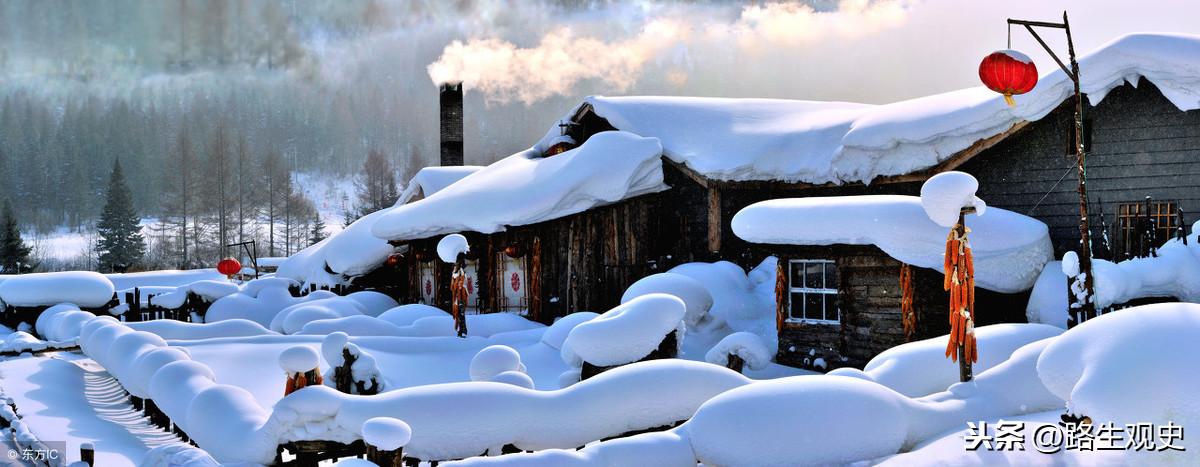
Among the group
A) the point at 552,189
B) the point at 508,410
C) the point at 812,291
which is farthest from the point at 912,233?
the point at 552,189

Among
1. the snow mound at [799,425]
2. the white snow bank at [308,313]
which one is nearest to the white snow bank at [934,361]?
the snow mound at [799,425]

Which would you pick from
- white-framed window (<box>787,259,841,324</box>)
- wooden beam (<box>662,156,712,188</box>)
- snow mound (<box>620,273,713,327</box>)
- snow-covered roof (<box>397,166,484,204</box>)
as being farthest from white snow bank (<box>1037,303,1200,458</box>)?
snow-covered roof (<box>397,166,484,204</box>)

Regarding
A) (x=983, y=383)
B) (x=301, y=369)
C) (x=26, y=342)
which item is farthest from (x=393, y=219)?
(x=983, y=383)

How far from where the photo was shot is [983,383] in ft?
24.7

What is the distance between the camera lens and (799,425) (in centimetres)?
636

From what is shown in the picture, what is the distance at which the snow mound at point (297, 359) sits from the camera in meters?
8.15

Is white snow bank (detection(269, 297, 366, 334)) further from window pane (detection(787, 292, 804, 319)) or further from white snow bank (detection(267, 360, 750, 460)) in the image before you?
white snow bank (detection(267, 360, 750, 460))

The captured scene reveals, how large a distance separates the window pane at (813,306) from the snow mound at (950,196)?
687 cm

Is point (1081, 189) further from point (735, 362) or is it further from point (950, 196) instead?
point (735, 362)

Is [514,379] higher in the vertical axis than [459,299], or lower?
lower

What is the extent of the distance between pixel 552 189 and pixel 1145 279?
1054cm

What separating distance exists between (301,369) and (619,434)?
9.12 ft

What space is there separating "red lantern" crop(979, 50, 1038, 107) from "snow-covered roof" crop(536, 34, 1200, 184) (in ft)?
10.9

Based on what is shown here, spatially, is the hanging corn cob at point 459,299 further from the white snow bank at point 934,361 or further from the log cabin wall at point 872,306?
the white snow bank at point 934,361
